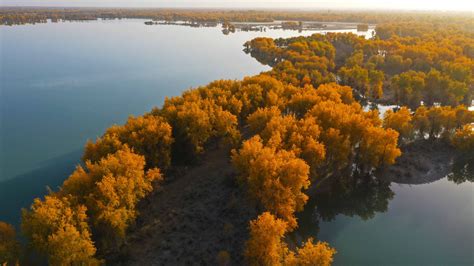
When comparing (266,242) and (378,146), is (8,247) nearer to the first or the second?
(266,242)

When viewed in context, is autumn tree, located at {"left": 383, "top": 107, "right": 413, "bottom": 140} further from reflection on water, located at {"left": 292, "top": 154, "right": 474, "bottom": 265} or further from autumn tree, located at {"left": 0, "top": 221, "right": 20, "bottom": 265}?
autumn tree, located at {"left": 0, "top": 221, "right": 20, "bottom": 265}

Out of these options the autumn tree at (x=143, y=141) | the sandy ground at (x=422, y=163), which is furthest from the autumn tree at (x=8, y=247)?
the sandy ground at (x=422, y=163)

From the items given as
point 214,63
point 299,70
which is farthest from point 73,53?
point 299,70

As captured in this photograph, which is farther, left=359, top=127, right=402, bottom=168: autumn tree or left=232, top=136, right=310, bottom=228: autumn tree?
left=359, top=127, right=402, bottom=168: autumn tree

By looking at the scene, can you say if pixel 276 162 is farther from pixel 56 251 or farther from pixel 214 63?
pixel 214 63

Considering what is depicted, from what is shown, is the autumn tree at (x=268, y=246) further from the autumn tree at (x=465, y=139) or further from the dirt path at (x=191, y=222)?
the autumn tree at (x=465, y=139)

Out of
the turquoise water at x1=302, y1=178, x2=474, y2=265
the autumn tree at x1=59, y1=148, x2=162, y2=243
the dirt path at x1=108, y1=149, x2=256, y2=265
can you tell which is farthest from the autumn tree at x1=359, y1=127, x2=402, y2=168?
the autumn tree at x1=59, y1=148, x2=162, y2=243
